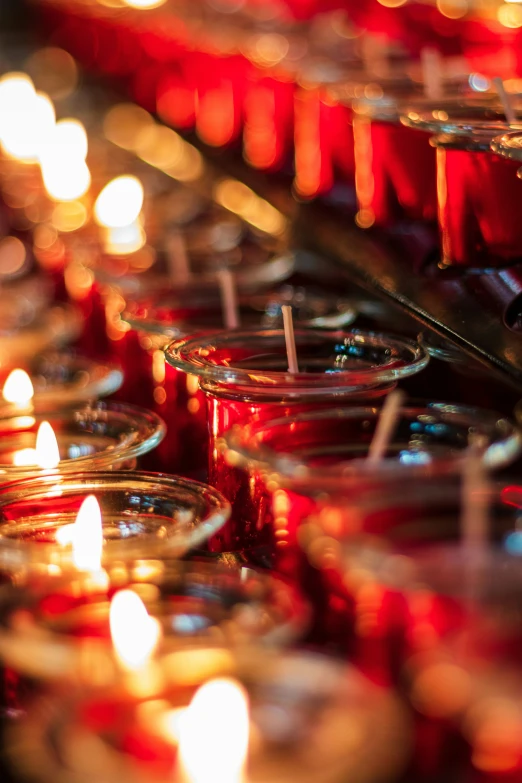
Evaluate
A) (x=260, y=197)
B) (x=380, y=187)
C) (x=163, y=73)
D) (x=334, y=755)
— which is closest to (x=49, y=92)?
(x=163, y=73)

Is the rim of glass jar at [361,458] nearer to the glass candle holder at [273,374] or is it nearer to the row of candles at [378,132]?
the glass candle holder at [273,374]

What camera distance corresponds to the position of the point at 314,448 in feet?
2.57

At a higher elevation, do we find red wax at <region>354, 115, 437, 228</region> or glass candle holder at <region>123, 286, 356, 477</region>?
A: red wax at <region>354, 115, 437, 228</region>

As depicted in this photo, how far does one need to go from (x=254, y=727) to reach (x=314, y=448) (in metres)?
0.29

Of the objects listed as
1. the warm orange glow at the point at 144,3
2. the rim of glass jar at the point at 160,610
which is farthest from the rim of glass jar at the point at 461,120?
the warm orange glow at the point at 144,3

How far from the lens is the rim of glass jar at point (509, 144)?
2.64 ft

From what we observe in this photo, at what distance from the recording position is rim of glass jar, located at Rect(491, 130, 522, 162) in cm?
81

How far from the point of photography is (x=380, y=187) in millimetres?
1199

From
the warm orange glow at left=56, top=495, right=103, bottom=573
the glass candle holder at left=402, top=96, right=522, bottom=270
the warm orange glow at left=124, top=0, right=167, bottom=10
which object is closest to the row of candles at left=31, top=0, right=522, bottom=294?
the glass candle holder at left=402, top=96, right=522, bottom=270

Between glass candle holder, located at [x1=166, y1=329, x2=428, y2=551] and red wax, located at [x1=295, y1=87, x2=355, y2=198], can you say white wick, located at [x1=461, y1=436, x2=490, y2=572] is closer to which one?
glass candle holder, located at [x1=166, y1=329, x2=428, y2=551]

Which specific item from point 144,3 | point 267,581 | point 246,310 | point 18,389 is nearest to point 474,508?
point 267,581

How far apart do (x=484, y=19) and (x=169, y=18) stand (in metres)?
1.03

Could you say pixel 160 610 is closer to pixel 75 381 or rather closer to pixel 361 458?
pixel 361 458

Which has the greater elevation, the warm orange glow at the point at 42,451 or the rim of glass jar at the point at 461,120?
the rim of glass jar at the point at 461,120
